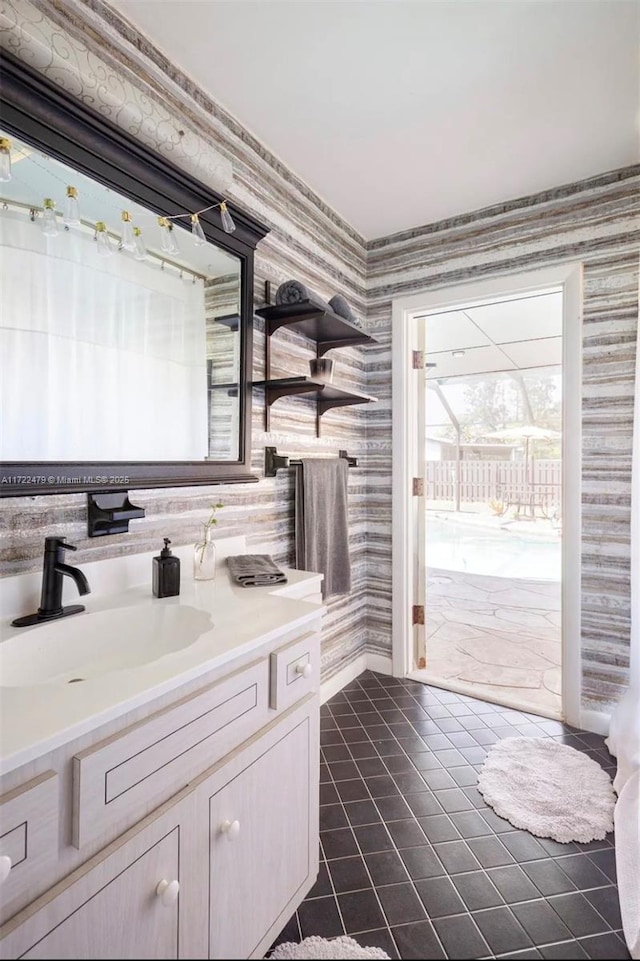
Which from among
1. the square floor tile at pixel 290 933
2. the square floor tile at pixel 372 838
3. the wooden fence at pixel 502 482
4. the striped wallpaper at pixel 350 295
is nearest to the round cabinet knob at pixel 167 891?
the square floor tile at pixel 290 933

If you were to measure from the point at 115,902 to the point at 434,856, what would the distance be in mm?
1100

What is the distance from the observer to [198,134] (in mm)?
1599

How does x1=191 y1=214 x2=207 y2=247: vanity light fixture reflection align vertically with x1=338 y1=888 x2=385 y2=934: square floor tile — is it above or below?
above

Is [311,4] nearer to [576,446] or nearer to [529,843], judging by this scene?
[576,446]

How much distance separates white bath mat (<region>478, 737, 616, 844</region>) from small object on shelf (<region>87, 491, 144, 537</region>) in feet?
5.22

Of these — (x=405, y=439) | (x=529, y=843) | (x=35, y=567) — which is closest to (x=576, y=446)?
(x=405, y=439)

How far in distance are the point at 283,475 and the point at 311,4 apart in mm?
1543

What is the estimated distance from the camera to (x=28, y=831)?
2.02ft

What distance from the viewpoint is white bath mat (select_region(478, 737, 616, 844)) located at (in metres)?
1.53

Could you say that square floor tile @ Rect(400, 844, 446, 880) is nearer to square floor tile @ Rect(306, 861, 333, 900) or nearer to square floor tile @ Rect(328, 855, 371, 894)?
square floor tile @ Rect(328, 855, 371, 894)

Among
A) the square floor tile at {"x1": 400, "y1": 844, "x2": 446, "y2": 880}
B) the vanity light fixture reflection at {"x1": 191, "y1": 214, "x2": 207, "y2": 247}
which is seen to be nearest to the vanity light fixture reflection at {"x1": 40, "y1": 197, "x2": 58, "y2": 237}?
the vanity light fixture reflection at {"x1": 191, "y1": 214, "x2": 207, "y2": 247}

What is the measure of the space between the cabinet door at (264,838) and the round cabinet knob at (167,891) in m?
0.12

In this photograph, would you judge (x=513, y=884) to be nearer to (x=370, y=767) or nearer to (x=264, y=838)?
(x=370, y=767)

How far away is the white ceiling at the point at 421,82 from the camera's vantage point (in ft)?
4.45
